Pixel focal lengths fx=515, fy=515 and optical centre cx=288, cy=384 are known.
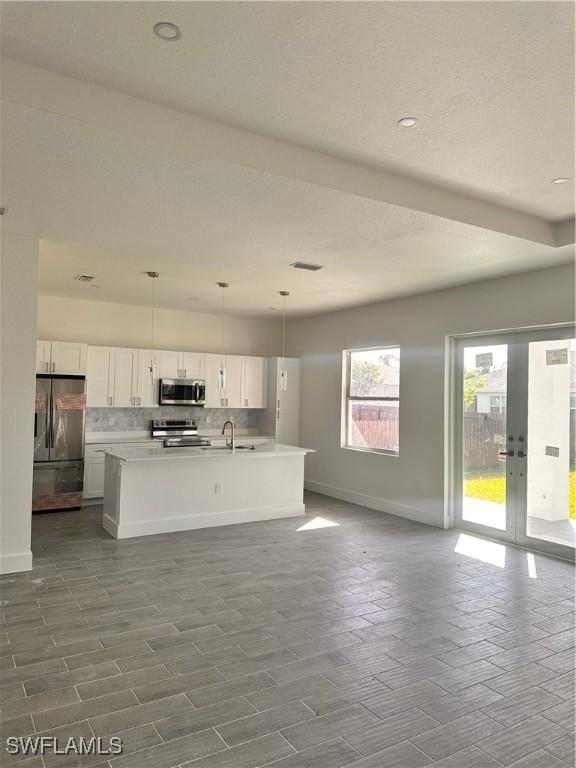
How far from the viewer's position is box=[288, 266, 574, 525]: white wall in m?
5.51

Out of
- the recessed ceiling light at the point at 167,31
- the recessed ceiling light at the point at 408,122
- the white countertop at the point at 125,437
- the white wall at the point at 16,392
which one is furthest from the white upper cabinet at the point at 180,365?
the recessed ceiling light at the point at 167,31

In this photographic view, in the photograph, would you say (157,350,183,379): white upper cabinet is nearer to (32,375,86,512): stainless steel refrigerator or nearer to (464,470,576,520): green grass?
(32,375,86,512): stainless steel refrigerator

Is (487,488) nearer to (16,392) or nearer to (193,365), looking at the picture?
(193,365)

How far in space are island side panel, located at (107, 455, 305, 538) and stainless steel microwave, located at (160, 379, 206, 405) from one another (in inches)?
81.5

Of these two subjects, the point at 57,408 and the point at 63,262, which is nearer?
the point at 63,262

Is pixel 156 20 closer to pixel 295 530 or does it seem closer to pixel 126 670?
pixel 126 670

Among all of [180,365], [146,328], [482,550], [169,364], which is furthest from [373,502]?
[146,328]

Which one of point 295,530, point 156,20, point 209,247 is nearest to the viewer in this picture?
point 156,20

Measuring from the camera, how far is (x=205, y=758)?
7.23ft

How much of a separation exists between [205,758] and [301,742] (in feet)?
1.41

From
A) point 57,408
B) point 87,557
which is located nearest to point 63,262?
point 57,408

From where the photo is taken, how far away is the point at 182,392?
8031mm

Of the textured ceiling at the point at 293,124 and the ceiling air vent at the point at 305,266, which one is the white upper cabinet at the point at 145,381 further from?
the ceiling air vent at the point at 305,266

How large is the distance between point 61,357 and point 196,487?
270 cm
